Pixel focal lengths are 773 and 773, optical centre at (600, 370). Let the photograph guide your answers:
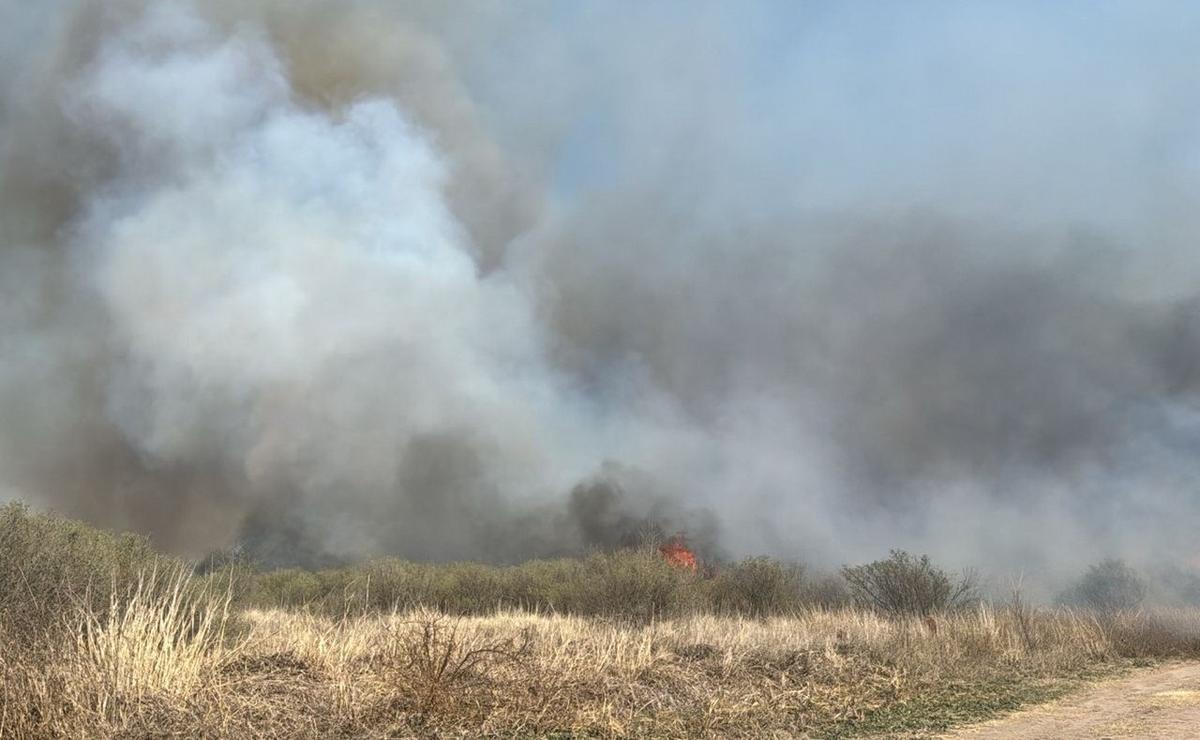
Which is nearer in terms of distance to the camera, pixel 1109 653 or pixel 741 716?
pixel 741 716

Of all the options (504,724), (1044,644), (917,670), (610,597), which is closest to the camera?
(504,724)

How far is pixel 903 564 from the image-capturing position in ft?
110

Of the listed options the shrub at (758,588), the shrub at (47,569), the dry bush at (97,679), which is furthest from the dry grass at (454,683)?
the shrub at (758,588)

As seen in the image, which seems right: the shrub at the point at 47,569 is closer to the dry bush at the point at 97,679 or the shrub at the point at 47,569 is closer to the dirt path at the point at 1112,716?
the dry bush at the point at 97,679

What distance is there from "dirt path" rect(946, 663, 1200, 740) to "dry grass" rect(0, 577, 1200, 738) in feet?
2.66

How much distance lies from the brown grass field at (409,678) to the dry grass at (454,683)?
0.03 metres

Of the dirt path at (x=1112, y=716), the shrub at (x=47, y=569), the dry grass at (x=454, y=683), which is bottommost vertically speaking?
the dirt path at (x=1112, y=716)

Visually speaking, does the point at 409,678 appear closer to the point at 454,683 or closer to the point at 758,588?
the point at 454,683

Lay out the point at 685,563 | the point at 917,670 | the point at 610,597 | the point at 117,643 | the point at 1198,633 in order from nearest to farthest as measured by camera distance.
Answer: the point at 117,643 < the point at 917,670 < the point at 1198,633 < the point at 610,597 < the point at 685,563

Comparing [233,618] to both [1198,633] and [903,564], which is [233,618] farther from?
[1198,633]

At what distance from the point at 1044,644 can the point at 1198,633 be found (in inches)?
300

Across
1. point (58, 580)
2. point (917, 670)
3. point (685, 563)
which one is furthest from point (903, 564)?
point (58, 580)

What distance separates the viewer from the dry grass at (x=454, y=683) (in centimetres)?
835

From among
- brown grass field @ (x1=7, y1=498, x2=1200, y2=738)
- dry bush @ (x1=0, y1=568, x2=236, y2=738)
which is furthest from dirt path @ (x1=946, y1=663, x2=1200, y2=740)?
dry bush @ (x1=0, y1=568, x2=236, y2=738)
